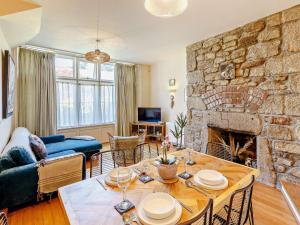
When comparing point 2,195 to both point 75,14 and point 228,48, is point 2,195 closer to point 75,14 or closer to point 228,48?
point 75,14

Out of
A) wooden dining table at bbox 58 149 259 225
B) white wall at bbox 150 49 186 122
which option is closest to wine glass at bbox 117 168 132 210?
wooden dining table at bbox 58 149 259 225

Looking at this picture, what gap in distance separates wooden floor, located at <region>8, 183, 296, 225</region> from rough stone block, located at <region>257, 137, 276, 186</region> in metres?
0.29

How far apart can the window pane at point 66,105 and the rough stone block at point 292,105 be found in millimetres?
4913

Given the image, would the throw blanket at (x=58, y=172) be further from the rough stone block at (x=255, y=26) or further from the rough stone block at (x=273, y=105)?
the rough stone block at (x=255, y=26)

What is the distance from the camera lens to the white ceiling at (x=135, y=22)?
2.38 m

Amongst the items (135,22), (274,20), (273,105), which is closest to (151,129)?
(135,22)

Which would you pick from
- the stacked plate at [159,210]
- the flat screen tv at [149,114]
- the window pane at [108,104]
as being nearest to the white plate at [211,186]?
the stacked plate at [159,210]

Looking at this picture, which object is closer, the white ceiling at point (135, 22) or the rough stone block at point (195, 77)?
the white ceiling at point (135, 22)

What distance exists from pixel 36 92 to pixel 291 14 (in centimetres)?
521

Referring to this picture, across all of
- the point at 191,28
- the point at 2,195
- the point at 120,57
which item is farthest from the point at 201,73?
the point at 2,195

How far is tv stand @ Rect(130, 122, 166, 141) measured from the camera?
5.52m

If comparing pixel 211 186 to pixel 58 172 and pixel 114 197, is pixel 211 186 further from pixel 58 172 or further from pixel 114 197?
pixel 58 172

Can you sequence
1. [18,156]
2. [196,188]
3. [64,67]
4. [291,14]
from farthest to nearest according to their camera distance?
[64,67], [291,14], [18,156], [196,188]

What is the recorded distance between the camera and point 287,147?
2545 millimetres
